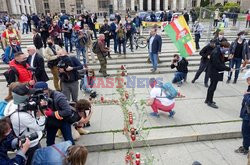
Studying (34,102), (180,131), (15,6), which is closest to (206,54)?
(180,131)

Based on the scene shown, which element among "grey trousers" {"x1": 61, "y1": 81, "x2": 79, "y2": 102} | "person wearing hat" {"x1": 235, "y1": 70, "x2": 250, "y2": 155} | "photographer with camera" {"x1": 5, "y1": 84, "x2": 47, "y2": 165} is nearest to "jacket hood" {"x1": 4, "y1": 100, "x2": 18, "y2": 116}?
"photographer with camera" {"x1": 5, "y1": 84, "x2": 47, "y2": 165}

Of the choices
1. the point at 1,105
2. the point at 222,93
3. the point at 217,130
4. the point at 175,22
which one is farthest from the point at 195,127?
the point at 1,105

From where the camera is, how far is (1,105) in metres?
4.23

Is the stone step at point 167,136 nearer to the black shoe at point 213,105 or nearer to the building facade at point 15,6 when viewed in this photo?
the black shoe at point 213,105

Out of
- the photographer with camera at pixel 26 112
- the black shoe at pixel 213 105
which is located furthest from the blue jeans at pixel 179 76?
the photographer with camera at pixel 26 112

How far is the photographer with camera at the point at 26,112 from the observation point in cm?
336

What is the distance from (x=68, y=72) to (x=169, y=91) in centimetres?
264

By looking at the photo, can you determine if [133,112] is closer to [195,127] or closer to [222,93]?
[195,127]

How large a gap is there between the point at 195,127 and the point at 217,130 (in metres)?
0.52

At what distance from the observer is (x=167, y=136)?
535 cm

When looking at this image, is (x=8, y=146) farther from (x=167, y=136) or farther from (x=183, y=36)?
(x=183, y=36)

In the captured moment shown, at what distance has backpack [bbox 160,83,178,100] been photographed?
573 centimetres

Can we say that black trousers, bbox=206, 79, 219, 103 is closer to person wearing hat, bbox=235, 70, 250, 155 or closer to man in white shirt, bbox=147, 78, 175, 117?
man in white shirt, bbox=147, 78, 175, 117

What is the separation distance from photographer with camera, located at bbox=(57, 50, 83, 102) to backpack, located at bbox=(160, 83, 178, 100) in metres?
2.27
